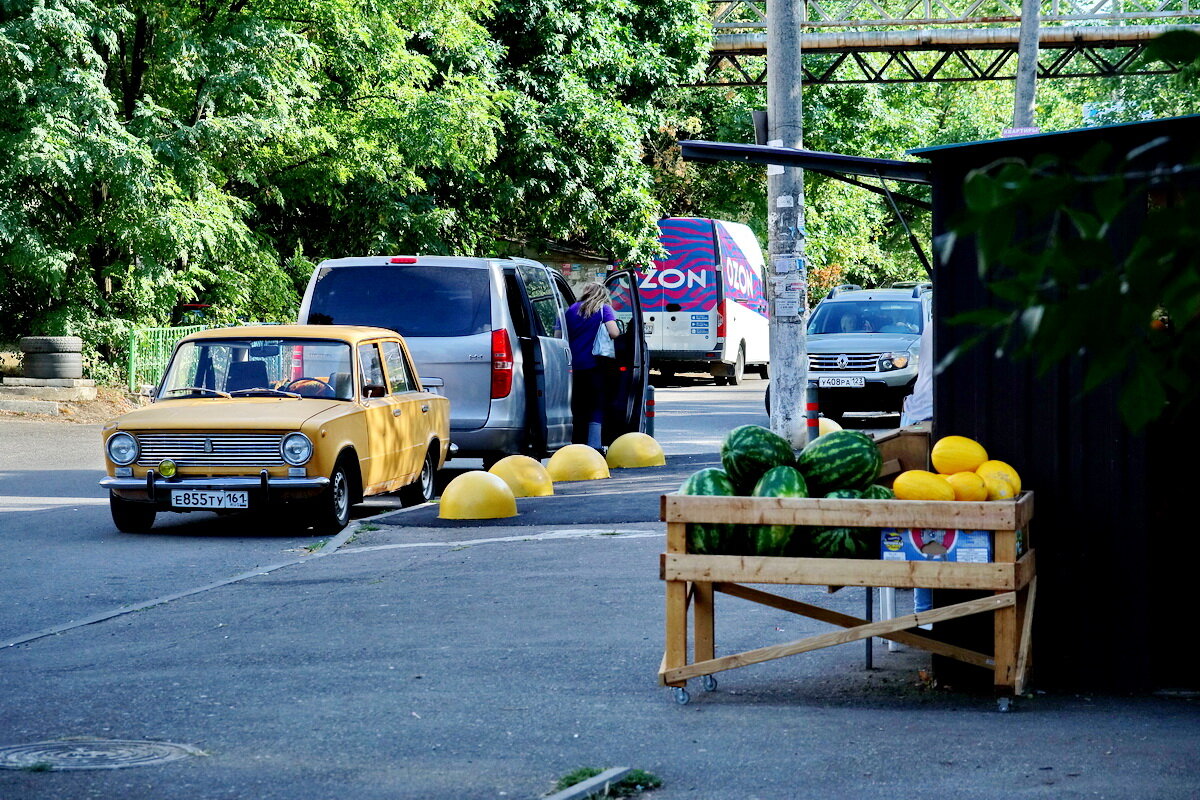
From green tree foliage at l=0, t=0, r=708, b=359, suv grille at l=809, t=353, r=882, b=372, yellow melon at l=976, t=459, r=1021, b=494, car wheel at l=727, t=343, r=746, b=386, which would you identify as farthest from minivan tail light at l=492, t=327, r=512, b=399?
car wheel at l=727, t=343, r=746, b=386

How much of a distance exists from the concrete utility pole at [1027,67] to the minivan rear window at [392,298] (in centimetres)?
1314

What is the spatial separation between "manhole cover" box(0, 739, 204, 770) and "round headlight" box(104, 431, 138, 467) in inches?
240

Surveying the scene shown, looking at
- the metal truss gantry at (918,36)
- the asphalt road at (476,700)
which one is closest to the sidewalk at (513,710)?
the asphalt road at (476,700)

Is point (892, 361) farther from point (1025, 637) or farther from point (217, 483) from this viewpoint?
point (1025, 637)

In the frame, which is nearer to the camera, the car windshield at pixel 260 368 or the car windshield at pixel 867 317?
the car windshield at pixel 260 368

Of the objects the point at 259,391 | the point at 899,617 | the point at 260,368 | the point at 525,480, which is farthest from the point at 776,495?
the point at 525,480

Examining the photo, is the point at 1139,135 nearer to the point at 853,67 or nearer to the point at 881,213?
the point at 853,67

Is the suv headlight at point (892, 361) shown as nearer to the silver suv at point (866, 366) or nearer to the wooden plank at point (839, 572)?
the silver suv at point (866, 366)

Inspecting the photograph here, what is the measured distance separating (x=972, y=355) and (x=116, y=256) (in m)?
21.7

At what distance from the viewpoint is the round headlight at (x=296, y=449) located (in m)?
11.4

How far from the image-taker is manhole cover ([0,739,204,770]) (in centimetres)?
530

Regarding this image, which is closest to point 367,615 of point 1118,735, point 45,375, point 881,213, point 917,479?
point 917,479

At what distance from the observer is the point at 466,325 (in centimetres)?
1461

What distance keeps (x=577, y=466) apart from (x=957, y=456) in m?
8.83
